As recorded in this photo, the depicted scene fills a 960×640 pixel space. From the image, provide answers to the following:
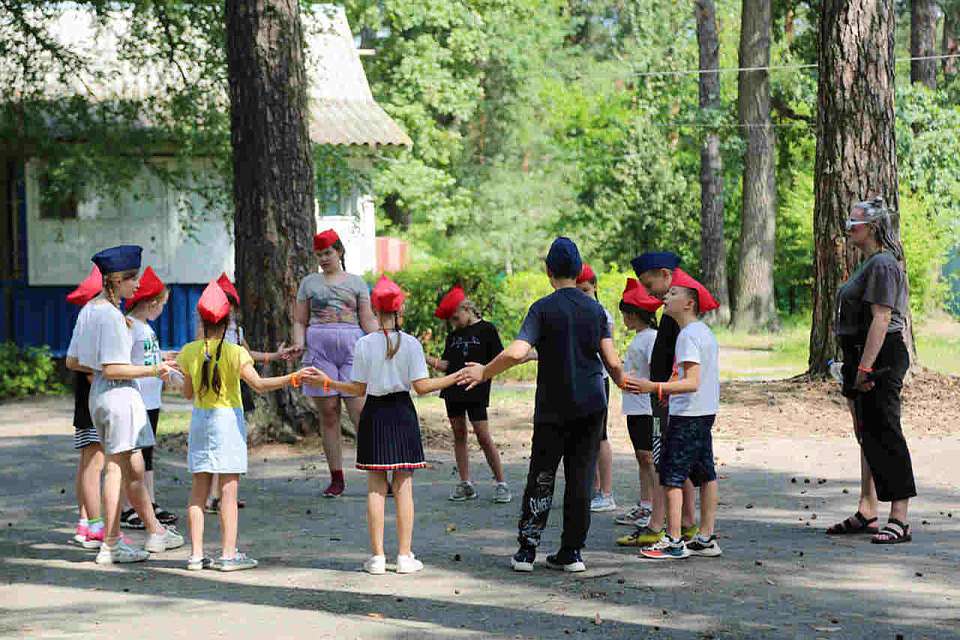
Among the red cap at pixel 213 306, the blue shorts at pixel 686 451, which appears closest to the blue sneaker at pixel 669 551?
the blue shorts at pixel 686 451

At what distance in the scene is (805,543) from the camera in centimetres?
842

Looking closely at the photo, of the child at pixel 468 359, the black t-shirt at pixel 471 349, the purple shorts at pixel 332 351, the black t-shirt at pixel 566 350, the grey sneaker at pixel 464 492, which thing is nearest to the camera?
the black t-shirt at pixel 566 350

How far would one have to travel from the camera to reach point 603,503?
970 centimetres

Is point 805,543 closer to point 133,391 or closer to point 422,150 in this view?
Result: point 133,391

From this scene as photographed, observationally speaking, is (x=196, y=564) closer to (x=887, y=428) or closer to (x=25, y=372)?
(x=887, y=428)

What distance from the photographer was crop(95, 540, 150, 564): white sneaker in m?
8.16

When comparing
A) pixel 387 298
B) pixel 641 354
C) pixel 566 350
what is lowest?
pixel 641 354

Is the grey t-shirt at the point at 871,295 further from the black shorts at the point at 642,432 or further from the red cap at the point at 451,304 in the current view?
the red cap at the point at 451,304

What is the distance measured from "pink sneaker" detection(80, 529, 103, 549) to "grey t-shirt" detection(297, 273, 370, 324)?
2.59 metres

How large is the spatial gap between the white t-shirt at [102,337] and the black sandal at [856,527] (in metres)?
4.46

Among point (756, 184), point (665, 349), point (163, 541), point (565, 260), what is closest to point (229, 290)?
point (163, 541)

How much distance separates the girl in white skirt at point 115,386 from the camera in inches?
318

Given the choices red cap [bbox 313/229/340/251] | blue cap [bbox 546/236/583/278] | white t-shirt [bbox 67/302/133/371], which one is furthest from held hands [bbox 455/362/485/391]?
red cap [bbox 313/229/340/251]

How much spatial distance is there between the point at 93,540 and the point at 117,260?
74.0 inches
